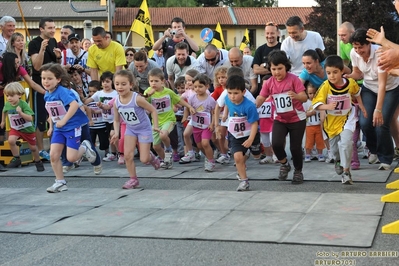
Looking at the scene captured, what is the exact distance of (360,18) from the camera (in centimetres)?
5006

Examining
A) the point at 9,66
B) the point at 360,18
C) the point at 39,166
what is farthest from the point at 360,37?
the point at 360,18

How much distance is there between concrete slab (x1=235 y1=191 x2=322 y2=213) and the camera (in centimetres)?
752

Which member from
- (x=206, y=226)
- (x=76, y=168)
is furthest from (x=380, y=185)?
(x=76, y=168)

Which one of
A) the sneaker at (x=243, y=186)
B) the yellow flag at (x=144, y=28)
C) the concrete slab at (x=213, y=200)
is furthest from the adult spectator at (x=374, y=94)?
the yellow flag at (x=144, y=28)

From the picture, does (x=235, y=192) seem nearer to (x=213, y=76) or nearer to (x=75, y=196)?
(x=75, y=196)

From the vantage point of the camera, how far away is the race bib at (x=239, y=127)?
9.21 meters

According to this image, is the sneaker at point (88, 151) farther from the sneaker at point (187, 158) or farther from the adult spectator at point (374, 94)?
the adult spectator at point (374, 94)

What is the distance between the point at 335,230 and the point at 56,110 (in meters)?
4.91

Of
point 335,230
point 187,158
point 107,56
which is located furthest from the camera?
point 107,56

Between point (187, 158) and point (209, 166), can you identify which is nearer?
point (209, 166)

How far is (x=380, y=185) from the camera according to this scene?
29.0ft

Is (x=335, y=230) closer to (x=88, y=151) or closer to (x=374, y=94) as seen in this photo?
(x=374, y=94)

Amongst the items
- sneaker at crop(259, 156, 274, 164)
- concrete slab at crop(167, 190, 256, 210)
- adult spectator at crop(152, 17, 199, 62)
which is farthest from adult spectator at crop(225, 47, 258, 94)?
concrete slab at crop(167, 190, 256, 210)

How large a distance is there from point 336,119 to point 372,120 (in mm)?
1138
